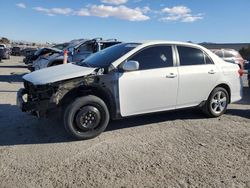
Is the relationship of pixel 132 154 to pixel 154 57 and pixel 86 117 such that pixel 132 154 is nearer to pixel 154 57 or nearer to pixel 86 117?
pixel 86 117

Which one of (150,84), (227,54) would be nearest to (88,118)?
(150,84)

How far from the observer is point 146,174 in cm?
422

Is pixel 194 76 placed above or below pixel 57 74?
below

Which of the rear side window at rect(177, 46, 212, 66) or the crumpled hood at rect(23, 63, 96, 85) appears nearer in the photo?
the crumpled hood at rect(23, 63, 96, 85)

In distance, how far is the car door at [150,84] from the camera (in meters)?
5.85

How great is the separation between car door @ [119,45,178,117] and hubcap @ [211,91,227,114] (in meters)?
1.19

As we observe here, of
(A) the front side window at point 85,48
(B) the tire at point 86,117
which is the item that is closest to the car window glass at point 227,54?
(A) the front side window at point 85,48

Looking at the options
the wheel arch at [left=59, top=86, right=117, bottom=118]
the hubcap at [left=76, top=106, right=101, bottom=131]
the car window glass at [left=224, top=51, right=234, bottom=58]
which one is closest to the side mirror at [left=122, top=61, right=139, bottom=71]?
the wheel arch at [left=59, top=86, right=117, bottom=118]

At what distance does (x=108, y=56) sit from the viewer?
631 centimetres

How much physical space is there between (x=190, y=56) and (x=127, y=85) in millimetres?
1832

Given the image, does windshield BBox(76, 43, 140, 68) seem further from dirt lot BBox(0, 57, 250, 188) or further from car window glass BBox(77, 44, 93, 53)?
car window glass BBox(77, 44, 93, 53)

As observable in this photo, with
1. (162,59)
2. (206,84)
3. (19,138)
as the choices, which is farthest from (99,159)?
(206,84)

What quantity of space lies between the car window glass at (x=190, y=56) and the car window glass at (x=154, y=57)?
0.29 m

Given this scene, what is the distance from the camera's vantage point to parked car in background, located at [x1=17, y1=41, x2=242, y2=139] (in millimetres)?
5465
